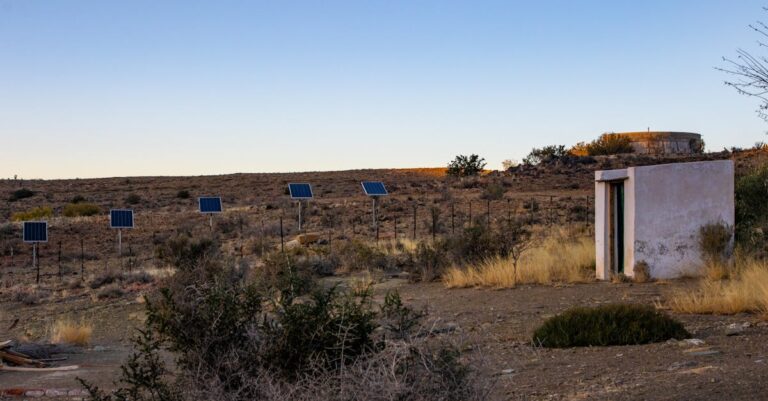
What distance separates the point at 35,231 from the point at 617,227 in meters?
20.7

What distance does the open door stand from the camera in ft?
63.1

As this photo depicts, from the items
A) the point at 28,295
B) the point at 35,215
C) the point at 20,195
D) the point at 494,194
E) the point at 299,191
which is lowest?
the point at 28,295

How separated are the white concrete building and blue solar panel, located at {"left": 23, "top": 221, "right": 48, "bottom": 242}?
786 inches

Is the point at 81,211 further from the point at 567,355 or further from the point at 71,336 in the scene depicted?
the point at 567,355

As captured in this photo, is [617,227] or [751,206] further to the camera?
[751,206]

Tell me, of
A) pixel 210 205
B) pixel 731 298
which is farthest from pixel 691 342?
pixel 210 205

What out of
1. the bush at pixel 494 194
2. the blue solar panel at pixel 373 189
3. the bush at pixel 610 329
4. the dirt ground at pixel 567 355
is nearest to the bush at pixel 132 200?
the bush at pixel 494 194

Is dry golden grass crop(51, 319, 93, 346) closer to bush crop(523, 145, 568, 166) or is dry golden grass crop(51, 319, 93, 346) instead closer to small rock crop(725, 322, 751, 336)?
small rock crop(725, 322, 751, 336)

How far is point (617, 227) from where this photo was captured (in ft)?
63.4

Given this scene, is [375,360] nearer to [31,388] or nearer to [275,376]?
[275,376]

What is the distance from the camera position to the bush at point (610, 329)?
11922 millimetres

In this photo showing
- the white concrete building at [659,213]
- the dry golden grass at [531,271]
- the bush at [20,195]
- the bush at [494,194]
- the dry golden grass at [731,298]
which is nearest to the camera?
the dry golden grass at [731,298]

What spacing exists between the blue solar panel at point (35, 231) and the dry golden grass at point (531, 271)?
15.9 meters

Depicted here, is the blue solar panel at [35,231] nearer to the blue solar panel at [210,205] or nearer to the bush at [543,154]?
the blue solar panel at [210,205]
